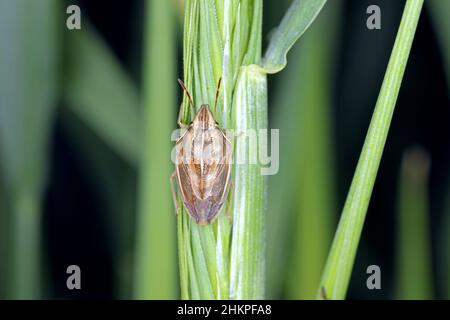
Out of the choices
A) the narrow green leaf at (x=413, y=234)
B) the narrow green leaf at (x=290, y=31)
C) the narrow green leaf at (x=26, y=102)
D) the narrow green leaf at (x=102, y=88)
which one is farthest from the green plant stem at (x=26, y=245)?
the narrow green leaf at (x=413, y=234)

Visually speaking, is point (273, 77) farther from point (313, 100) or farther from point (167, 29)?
point (167, 29)

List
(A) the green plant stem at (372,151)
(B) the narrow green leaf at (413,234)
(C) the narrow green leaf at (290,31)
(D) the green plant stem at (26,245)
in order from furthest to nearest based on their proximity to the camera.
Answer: (B) the narrow green leaf at (413,234) < (D) the green plant stem at (26,245) < (C) the narrow green leaf at (290,31) < (A) the green plant stem at (372,151)

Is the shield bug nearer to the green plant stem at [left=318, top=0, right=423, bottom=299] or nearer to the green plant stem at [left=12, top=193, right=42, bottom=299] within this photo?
the green plant stem at [left=318, top=0, right=423, bottom=299]

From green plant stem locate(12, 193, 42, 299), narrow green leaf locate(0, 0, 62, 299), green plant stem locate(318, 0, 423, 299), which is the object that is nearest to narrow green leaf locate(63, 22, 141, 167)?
narrow green leaf locate(0, 0, 62, 299)

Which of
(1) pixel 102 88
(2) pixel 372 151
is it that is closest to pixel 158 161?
(2) pixel 372 151

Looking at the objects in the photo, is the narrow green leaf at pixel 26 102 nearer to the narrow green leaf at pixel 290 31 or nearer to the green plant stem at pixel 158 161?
the green plant stem at pixel 158 161
